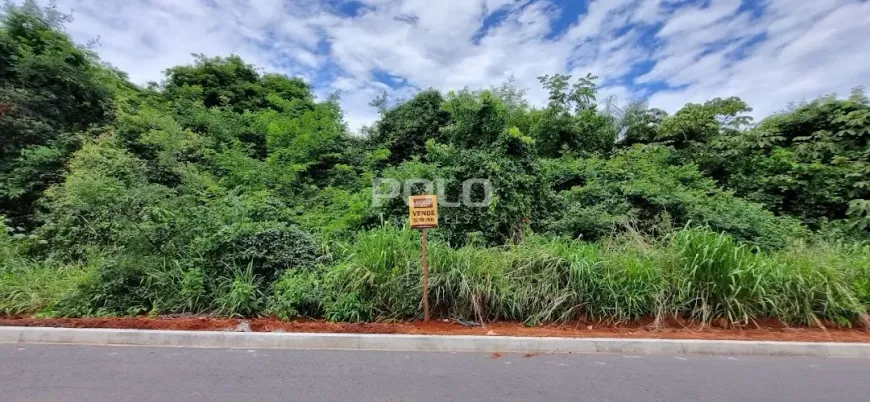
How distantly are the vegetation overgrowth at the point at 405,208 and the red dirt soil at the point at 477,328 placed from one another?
199 mm

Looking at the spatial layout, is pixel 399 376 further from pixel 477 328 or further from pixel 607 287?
pixel 607 287

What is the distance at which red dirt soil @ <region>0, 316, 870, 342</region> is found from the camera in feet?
14.2

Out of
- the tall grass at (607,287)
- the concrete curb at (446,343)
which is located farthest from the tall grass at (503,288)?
the concrete curb at (446,343)

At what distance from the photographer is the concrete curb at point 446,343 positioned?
400 cm

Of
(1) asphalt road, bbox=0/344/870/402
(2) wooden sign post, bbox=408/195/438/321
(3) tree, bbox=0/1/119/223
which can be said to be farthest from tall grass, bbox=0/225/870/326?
(3) tree, bbox=0/1/119/223

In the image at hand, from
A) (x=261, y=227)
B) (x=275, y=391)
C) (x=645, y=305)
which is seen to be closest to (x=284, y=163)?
(x=261, y=227)

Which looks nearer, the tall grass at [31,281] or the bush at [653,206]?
the tall grass at [31,281]

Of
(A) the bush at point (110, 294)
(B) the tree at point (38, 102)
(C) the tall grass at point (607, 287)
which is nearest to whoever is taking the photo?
(C) the tall grass at point (607, 287)

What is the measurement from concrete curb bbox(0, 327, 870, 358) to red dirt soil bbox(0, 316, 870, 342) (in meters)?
0.23

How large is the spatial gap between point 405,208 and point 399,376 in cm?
447

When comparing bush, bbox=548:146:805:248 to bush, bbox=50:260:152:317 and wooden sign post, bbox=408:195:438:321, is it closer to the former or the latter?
wooden sign post, bbox=408:195:438:321

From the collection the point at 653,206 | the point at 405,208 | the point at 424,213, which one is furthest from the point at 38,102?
the point at 653,206

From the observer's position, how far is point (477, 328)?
4551 millimetres

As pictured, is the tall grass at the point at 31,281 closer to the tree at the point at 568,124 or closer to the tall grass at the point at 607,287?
the tall grass at the point at 607,287
